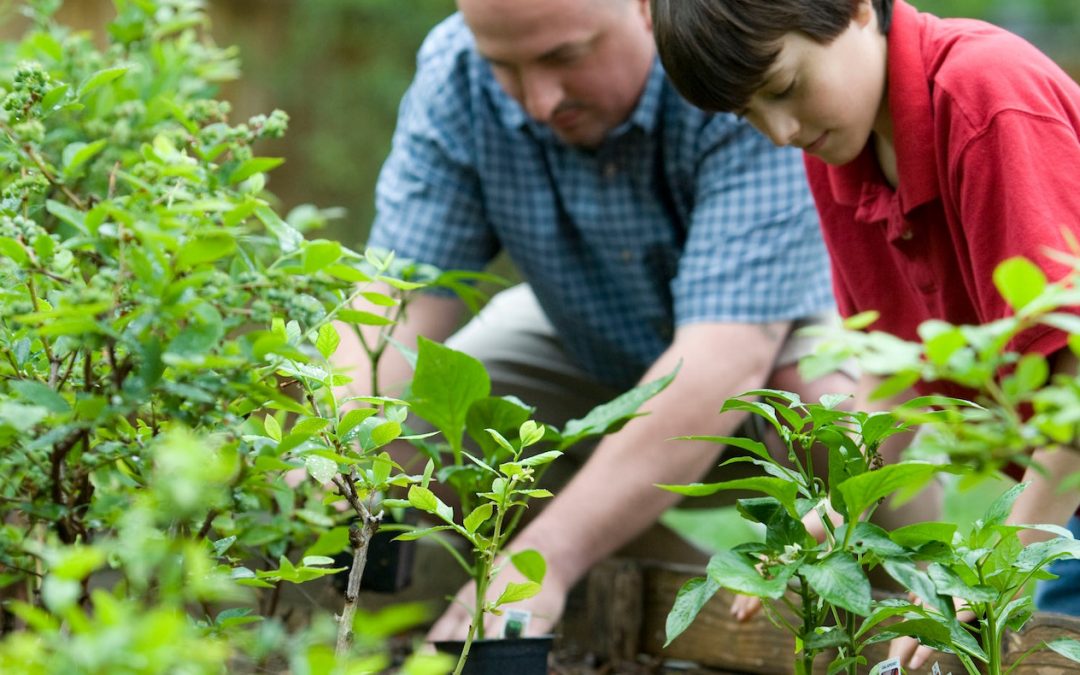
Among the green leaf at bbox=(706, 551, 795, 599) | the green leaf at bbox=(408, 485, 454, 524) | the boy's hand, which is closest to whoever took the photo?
the green leaf at bbox=(706, 551, 795, 599)

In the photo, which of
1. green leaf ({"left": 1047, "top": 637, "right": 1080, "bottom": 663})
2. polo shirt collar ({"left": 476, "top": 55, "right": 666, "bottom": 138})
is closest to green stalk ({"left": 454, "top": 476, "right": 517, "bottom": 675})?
green leaf ({"left": 1047, "top": 637, "right": 1080, "bottom": 663})

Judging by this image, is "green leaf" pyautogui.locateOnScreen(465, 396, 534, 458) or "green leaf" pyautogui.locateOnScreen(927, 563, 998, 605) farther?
"green leaf" pyautogui.locateOnScreen(465, 396, 534, 458)

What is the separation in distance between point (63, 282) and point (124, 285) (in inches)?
2.2

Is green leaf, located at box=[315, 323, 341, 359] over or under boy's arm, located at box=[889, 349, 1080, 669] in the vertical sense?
over

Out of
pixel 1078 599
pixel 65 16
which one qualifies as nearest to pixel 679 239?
pixel 1078 599

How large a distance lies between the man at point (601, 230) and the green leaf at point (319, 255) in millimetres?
767

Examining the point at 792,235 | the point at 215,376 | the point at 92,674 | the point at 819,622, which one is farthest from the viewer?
the point at 792,235

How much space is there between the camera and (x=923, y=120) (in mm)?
1349

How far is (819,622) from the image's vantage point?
0.92 meters

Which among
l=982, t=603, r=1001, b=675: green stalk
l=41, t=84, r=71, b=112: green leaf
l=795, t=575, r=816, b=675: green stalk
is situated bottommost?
l=982, t=603, r=1001, b=675: green stalk

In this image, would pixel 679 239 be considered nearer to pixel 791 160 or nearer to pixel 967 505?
pixel 791 160

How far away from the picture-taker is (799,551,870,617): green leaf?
756 millimetres

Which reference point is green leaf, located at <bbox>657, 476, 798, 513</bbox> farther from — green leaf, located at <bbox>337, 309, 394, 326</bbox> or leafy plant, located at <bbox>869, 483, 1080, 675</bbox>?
green leaf, located at <bbox>337, 309, 394, 326</bbox>

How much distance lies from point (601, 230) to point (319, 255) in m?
1.44
